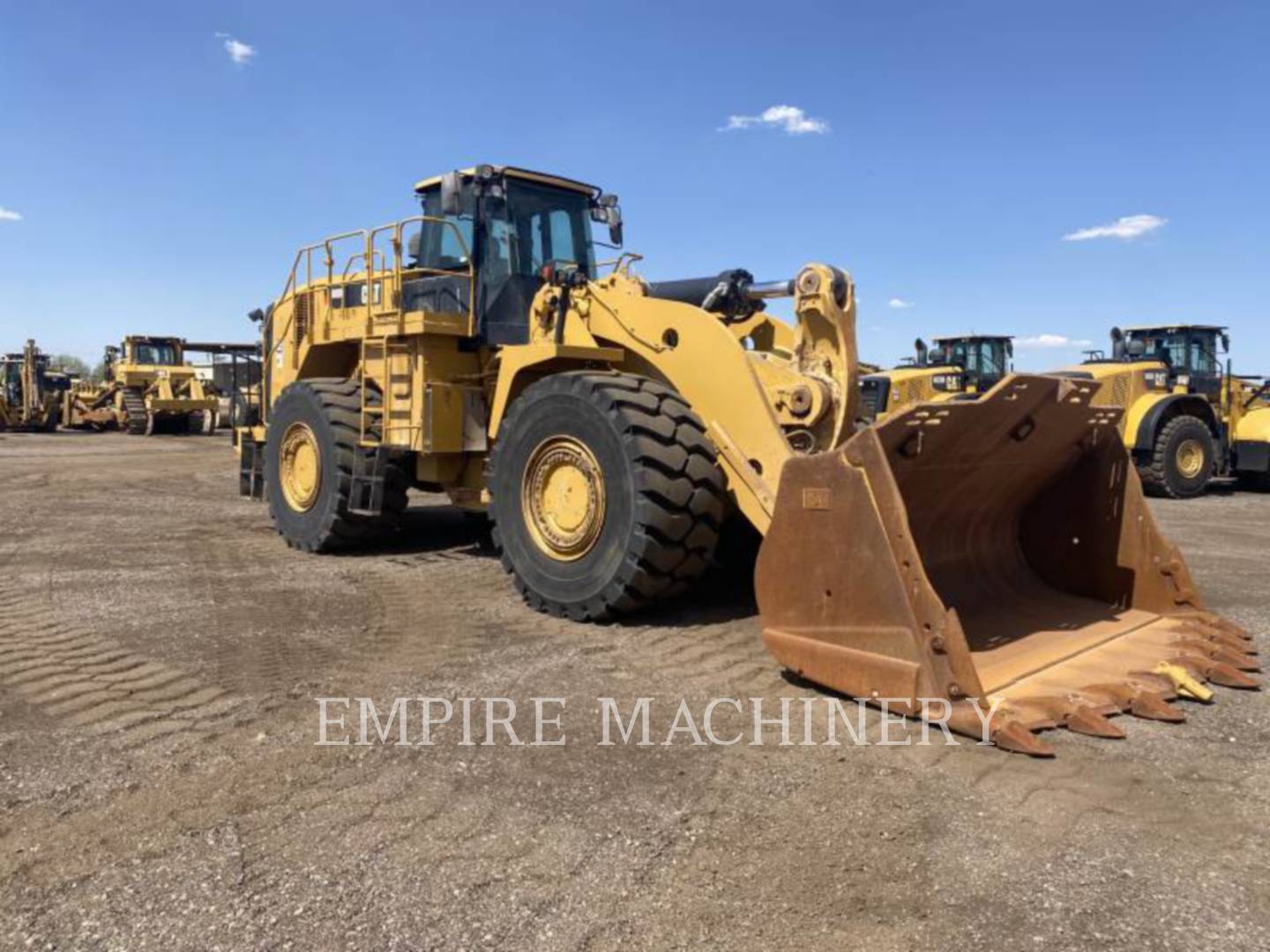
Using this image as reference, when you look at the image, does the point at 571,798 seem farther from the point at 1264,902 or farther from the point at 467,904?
the point at 1264,902

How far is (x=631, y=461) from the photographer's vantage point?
200 inches

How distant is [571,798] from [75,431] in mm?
35623

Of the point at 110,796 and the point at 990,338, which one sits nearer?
the point at 110,796

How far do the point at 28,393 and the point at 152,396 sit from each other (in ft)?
19.5

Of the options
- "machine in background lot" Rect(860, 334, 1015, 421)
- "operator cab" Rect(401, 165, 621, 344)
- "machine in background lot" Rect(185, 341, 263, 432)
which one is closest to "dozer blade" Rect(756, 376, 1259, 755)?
"operator cab" Rect(401, 165, 621, 344)

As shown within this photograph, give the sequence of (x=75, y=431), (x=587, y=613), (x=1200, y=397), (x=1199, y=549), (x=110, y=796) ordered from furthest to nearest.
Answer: (x=75, y=431)
(x=1200, y=397)
(x=1199, y=549)
(x=587, y=613)
(x=110, y=796)

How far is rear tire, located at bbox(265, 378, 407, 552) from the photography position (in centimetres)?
770

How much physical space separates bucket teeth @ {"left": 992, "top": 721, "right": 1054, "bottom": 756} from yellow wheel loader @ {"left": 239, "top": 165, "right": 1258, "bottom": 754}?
11 millimetres

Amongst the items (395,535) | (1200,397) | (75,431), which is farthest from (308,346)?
(75,431)

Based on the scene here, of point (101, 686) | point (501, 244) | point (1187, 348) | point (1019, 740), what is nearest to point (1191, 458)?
point (1187, 348)

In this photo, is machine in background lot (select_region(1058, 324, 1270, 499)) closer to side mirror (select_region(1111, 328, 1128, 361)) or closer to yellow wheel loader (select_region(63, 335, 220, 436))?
side mirror (select_region(1111, 328, 1128, 361))

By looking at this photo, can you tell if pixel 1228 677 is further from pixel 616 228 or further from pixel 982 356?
pixel 982 356

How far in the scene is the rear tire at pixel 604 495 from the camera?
505 centimetres

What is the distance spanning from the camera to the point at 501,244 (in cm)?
738
